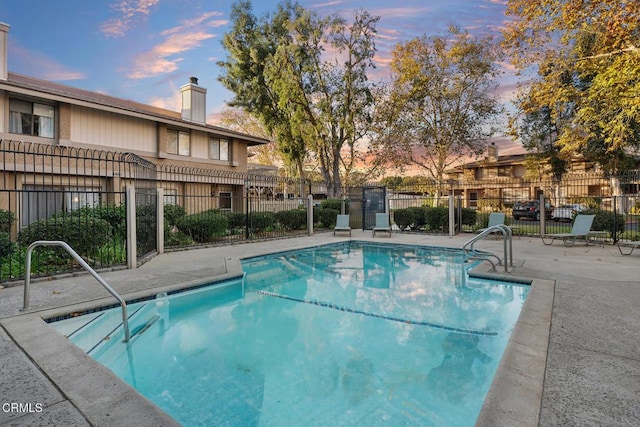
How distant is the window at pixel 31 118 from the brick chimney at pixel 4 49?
3.31 ft

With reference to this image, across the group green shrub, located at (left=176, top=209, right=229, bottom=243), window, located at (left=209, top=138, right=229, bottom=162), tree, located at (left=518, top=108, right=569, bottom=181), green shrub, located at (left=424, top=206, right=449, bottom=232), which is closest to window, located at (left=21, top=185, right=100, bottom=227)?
green shrub, located at (left=176, top=209, right=229, bottom=243)

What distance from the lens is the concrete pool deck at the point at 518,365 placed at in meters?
2.31

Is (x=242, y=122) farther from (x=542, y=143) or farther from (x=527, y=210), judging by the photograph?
(x=542, y=143)

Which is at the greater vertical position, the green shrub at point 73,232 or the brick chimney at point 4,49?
the brick chimney at point 4,49

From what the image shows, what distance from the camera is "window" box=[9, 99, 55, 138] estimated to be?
44.1 ft

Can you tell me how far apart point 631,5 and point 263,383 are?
15.8 m

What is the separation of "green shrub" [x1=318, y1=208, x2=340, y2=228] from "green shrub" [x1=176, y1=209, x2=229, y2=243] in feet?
20.9

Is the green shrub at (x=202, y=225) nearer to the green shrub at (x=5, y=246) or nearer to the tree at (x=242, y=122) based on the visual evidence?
the green shrub at (x=5, y=246)

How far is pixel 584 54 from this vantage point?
14.5 m

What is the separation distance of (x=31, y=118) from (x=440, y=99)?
71.5 ft

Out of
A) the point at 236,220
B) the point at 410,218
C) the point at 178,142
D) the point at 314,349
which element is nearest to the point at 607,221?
the point at 410,218

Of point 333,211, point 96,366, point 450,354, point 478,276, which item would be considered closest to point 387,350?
point 450,354

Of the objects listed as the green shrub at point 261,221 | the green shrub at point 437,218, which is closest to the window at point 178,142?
the green shrub at point 261,221

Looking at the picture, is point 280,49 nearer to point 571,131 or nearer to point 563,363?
point 571,131
